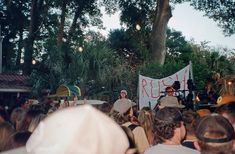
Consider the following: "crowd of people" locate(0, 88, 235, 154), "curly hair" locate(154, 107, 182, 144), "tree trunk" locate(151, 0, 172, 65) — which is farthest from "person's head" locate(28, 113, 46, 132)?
"tree trunk" locate(151, 0, 172, 65)

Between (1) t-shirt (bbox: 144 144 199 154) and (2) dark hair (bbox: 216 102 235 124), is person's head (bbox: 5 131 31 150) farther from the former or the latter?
(2) dark hair (bbox: 216 102 235 124)

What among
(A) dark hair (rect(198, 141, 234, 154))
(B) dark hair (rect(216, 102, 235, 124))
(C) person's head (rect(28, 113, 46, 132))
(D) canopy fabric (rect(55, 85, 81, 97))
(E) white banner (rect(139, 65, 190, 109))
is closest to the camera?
(A) dark hair (rect(198, 141, 234, 154))

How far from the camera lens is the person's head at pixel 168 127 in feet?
11.4

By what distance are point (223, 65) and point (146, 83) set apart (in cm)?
1279

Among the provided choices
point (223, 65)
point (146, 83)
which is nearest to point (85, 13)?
point (223, 65)

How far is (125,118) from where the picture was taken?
18.8ft

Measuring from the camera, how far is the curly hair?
349 cm

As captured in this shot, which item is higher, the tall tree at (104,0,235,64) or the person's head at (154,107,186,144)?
the tall tree at (104,0,235,64)

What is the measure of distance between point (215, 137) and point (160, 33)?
22349 mm

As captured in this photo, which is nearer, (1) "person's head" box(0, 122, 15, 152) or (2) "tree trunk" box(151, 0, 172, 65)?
(1) "person's head" box(0, 122, 15, 152)

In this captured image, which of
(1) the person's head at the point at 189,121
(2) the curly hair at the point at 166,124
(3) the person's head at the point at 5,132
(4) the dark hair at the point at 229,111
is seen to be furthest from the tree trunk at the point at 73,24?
(2) the curly hair at the point at 166,124

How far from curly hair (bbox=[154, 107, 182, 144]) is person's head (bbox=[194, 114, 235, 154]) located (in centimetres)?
62

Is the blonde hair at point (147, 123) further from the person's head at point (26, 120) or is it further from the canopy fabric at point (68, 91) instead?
the canopy fabric at point (68, 91)

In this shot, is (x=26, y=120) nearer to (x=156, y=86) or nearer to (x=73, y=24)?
(x=156, y=86)
